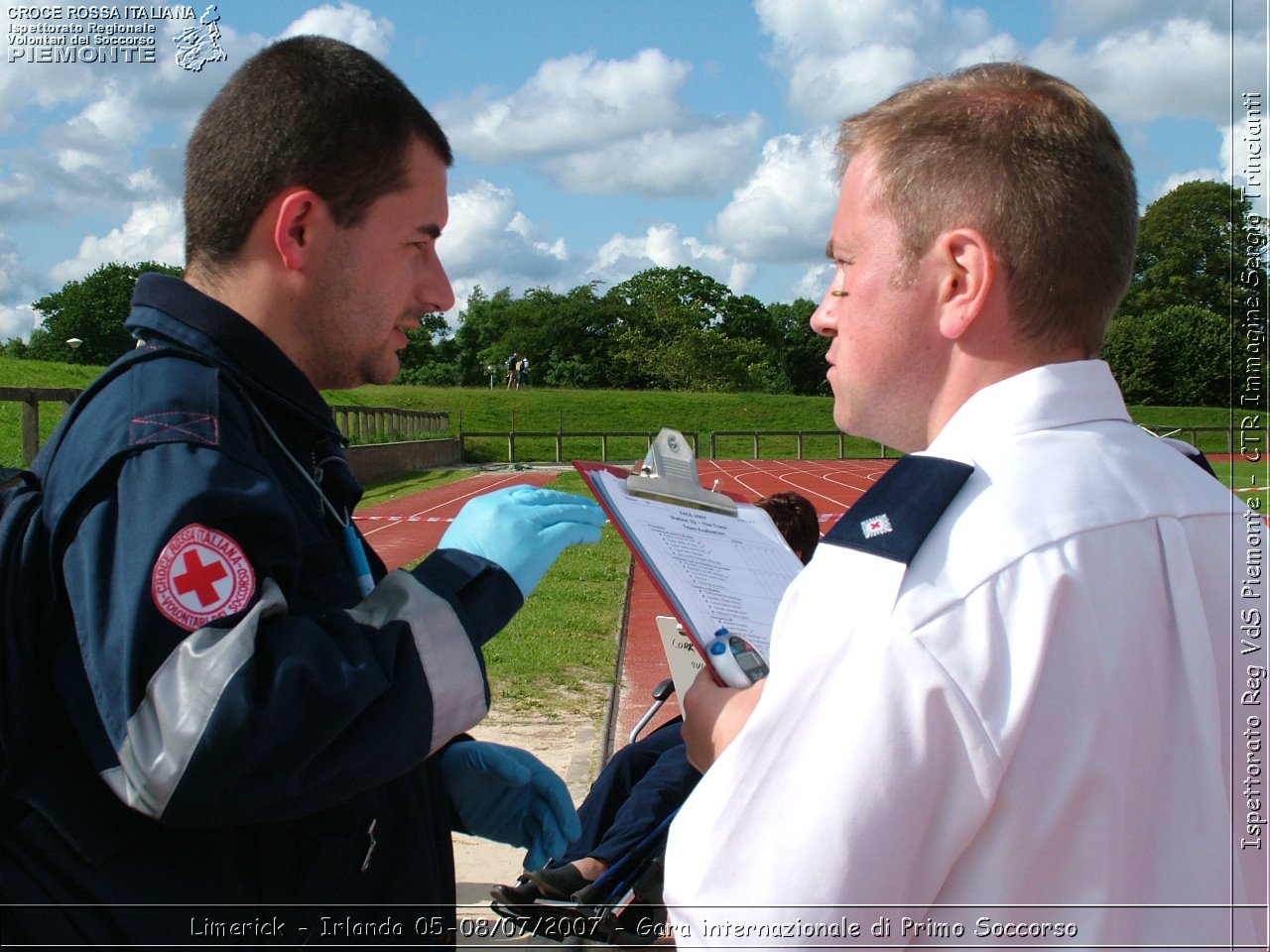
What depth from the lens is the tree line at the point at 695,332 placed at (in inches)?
2137

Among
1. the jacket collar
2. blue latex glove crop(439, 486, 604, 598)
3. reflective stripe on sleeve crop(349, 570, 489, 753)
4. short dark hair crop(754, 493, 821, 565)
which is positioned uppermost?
the jacket collar

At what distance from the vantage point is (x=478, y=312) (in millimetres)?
81938

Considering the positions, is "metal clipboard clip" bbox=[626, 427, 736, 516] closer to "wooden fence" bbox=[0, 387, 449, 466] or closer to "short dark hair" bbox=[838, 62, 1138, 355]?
"short dark hair" bbox=[838, 62, 1138, 355]

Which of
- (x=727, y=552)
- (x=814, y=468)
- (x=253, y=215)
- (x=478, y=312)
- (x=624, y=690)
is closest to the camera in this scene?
(x=253, y=215)

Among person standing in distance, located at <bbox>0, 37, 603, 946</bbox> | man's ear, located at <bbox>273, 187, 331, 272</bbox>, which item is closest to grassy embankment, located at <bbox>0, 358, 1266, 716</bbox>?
person standing in distance, located at <bbox>0, 37, 603, 946</bbox>

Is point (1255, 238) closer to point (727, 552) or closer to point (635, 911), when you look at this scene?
point (727, 552)

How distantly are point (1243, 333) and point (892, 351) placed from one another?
3.09ft

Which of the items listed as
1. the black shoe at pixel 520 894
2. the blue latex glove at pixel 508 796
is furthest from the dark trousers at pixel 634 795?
the blue latex glove at pixel 508 796

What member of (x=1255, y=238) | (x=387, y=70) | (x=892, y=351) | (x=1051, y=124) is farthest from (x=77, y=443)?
(x=1255, y=238)

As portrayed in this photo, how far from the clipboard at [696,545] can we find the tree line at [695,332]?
40058 millimetres

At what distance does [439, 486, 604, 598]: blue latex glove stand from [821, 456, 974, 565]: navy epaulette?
0.62 metres

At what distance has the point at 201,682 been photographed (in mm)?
1198

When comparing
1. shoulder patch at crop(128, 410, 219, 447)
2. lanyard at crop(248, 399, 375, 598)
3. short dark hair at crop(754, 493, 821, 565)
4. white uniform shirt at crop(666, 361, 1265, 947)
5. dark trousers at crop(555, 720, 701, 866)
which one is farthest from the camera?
short dark hair at crop(754, 493, 821, 565)

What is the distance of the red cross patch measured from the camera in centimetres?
122
